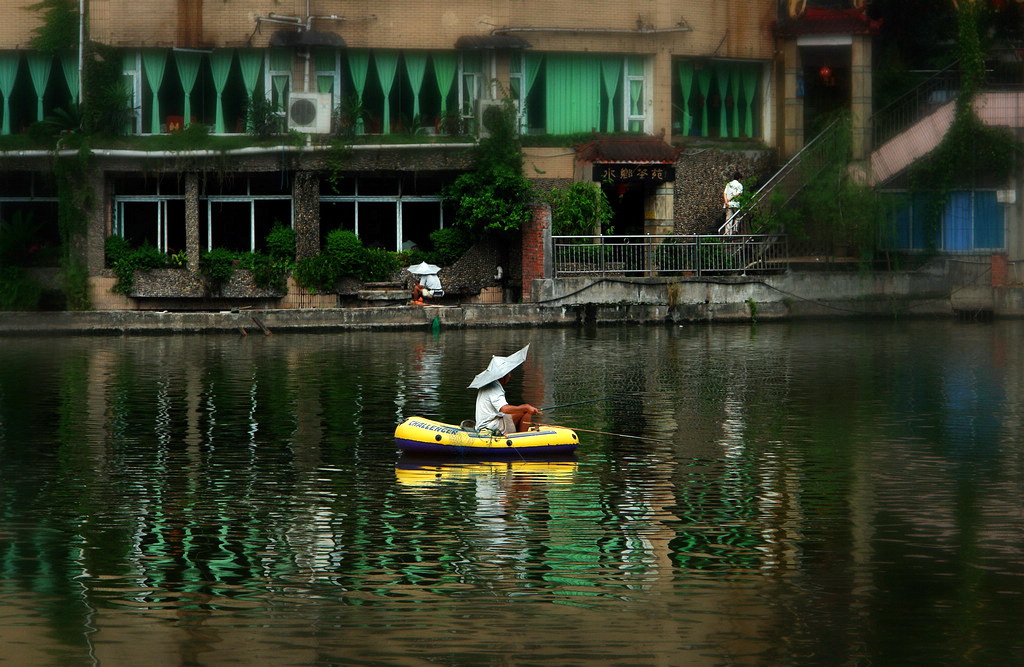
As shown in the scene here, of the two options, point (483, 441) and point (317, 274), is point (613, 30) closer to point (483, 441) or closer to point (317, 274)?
point (317, 274)

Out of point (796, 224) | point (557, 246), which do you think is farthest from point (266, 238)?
point (796, 224)

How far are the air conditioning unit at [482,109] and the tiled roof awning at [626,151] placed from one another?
280 cm

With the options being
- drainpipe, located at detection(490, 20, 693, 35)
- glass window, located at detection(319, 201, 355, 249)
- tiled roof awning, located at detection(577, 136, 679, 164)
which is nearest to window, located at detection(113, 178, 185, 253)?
glass window, located at detection(319, 201, 355, 249)

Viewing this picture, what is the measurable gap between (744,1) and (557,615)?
118 feet

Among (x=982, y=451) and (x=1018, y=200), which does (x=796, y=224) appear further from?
(x=982, y=451)

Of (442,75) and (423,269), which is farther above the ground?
(442,75)

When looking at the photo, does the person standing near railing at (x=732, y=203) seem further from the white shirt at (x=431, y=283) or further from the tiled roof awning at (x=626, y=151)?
the white shirt at (x=431, y=283)

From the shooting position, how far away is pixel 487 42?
4097 centimetres

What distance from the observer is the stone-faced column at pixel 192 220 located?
3988 cm

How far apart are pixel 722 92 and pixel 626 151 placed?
4853mm

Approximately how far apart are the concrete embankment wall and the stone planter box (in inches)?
103

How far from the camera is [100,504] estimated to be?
50.8ft

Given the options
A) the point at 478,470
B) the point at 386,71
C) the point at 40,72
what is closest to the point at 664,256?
the point at 386,71

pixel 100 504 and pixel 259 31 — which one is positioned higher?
pixel 259 31
